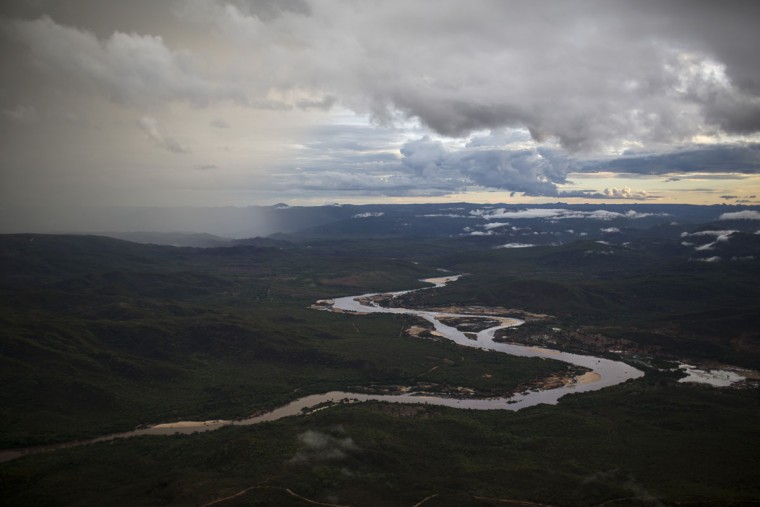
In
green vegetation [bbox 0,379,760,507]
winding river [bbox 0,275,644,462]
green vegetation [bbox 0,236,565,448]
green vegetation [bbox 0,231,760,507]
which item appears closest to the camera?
green vegetation [bbox 0,379,760,507]

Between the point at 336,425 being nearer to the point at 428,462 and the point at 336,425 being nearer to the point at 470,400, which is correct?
the point at 428,462

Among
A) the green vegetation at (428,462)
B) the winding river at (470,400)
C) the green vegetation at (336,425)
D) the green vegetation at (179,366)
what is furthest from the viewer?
the green vegetation at (179,366)

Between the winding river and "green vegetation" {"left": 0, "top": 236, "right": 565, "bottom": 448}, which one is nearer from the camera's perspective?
the winding river

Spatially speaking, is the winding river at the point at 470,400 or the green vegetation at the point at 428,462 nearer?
the green vegetation at the point at 428,462

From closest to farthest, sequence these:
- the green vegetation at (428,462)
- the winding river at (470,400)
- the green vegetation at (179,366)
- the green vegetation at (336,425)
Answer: the green vegetation at (428,462), the green vegetation at (336,425), the winding river at (470,400), the green vegetation at (179,366)

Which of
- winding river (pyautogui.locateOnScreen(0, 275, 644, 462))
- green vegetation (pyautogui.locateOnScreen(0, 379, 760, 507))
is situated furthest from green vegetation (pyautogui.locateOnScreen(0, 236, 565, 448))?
green vegetation (pyautogui.locateOnScreen(0, 379, 760, 507))

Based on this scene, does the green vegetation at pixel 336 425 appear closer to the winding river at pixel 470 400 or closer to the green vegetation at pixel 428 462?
the green vegetation at pixel 428 462

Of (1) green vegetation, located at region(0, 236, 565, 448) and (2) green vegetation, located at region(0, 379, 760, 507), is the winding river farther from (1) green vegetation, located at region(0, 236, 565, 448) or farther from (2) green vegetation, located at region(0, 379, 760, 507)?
(2) green vegetation, located at region(0, 379, 760, 507)

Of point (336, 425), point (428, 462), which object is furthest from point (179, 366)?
point (428, 462)

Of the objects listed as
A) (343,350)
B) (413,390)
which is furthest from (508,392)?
(343,350)

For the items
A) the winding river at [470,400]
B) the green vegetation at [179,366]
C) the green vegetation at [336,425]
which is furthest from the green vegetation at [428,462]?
the green vegetation at [179,366]

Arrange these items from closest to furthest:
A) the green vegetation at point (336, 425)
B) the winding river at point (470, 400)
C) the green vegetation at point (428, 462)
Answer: the green vegetation at point (428, 462) < the green vegetation at point (336, 425) < the winding river at point (470, 400)

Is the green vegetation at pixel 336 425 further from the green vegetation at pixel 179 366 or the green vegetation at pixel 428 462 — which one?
the green vegetation at pixel 179 366
